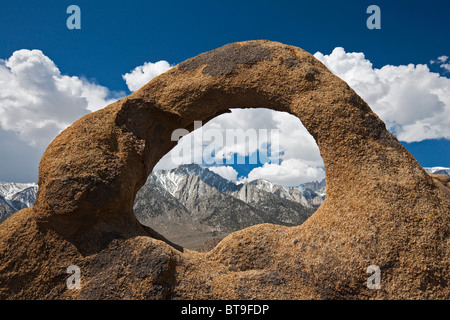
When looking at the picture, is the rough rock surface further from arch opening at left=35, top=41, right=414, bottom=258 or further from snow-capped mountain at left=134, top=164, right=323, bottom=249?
snow-capped mountain at left=134, top=164, right=323, bottom=249

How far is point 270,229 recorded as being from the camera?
19.9 feet

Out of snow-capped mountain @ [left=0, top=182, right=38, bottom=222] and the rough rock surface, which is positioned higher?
snow-capped mountain @ [left=0, top=182, right=38, bottom=222]

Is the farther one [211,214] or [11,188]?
[11,188]

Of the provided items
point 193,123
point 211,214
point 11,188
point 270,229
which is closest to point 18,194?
point 11,188

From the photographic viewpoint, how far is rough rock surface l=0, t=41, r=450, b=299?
4.98 metres

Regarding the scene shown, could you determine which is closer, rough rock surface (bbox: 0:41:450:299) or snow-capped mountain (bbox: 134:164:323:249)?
rough rock surface (bbox: 0:41:450:299)

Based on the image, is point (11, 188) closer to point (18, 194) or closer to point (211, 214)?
point (18, 194)

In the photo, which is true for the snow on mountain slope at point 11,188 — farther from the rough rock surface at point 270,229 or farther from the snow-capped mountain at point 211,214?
the rough rock surface at point 270,229

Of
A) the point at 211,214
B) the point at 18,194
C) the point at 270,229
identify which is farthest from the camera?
the point at 18,194

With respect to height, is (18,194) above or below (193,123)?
above

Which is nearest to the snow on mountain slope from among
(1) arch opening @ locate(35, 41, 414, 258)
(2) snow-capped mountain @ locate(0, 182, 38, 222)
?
(2) snow-capped mountain @ locate(0, 182, 38, 222)

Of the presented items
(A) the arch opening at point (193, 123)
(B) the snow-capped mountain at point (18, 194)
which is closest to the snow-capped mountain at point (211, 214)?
(A) the arch opening at point (193, 123)
